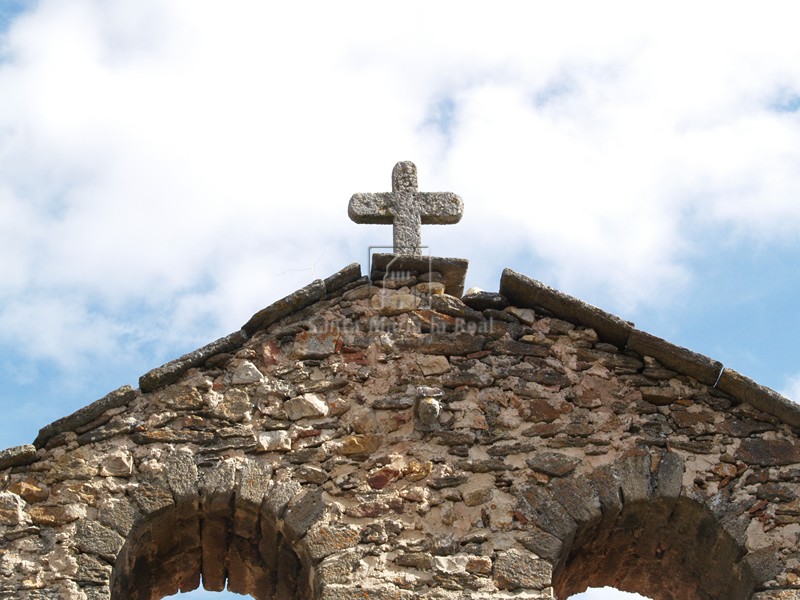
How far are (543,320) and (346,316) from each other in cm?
127

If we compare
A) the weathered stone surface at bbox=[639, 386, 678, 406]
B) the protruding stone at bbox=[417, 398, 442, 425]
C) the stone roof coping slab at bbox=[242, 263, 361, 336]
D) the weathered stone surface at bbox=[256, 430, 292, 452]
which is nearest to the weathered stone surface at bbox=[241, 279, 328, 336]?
the stone roof coping slab at bbox=[242, 263, 361, 336]

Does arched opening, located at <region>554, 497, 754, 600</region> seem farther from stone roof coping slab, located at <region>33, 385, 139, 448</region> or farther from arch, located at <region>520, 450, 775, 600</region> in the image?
stone roof coping slab, located at <region>33, 385, 139, 448</region>

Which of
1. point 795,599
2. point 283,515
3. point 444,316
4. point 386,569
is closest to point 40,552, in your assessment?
point 283,515

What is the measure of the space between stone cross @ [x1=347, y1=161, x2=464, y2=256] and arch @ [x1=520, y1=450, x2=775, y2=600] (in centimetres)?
202

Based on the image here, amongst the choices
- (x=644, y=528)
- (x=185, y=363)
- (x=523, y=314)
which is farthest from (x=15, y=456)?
(x=644, y=528)

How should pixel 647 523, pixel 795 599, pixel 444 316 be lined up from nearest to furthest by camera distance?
pixel 795 599
pixel 647 523
pixel 444 316

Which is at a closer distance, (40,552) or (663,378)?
(40,552)

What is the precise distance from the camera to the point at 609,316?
395 inches

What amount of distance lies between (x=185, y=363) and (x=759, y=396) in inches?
140

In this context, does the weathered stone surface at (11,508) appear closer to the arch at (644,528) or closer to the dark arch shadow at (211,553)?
the dark arch shadow at (211,553)

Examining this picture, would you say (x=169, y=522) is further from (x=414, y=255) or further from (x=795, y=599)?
(x=795, y=599)

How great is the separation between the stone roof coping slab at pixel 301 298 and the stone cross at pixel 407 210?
369 millimetres

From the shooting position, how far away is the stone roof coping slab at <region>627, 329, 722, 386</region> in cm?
982

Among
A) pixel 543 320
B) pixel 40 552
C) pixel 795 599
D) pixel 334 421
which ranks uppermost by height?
pixel 543 320
